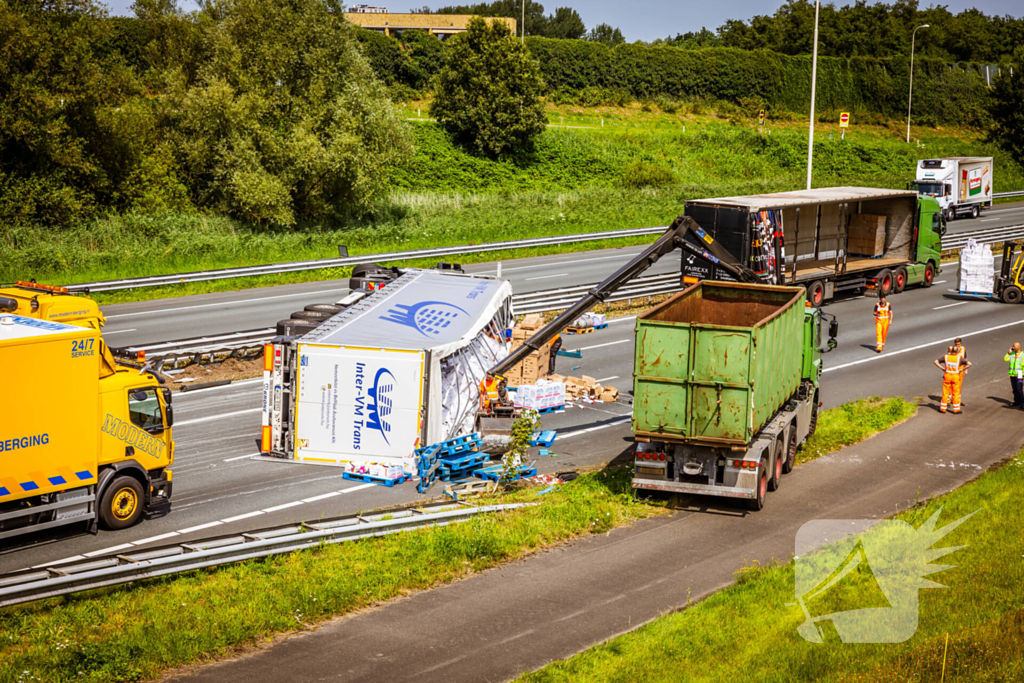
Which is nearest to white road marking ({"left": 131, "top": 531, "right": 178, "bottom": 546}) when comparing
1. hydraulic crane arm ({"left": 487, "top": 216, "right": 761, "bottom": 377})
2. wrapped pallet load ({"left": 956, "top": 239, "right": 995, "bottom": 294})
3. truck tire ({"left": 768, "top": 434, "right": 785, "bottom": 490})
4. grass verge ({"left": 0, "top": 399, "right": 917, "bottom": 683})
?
grass verge ({"left": 0, "top": 399, "right": 917, "bottom": 683})

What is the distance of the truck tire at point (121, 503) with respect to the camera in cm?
1355

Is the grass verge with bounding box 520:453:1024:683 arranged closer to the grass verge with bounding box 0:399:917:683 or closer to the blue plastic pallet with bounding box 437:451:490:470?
the grass verge with bounding box 0:399:917:683

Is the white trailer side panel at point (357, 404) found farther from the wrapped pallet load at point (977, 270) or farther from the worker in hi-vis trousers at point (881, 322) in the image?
the wrapped pallet load at point (977, 270)

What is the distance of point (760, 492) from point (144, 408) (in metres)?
9.78

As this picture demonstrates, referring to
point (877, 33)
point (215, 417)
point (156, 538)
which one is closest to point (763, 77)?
point (877, 33)

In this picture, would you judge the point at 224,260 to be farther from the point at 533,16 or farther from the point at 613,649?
the point at 533,16

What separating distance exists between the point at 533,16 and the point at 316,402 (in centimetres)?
12066

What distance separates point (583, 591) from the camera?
11.7 m

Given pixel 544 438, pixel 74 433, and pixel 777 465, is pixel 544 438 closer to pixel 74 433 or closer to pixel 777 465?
pixel 777 465

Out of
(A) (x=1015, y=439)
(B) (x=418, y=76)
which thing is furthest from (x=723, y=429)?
(B) (x=418, y=76)

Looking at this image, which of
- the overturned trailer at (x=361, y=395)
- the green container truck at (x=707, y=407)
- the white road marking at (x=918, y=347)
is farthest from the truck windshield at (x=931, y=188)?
the overturned trailer at (x=361, y=395)

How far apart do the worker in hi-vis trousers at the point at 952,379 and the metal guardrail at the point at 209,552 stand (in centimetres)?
1170

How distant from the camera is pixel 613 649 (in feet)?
32.4

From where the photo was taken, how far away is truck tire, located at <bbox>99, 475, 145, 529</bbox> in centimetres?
1355
